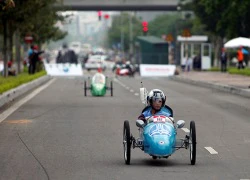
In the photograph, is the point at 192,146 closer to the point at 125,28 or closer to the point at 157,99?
the point at 157,99

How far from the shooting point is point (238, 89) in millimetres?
38438

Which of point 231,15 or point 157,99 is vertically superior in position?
point 231,15

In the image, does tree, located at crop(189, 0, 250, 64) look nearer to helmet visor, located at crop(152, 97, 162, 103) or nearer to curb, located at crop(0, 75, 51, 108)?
curb, located at crop(0, 75, 51, 108)

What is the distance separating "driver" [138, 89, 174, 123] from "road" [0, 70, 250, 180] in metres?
0.66

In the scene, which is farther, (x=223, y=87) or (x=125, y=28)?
(x=125, y=28)

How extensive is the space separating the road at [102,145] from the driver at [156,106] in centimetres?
66

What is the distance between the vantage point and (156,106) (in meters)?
14.1

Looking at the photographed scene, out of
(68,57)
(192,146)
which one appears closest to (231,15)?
(68,57)

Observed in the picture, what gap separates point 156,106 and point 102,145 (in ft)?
8.55

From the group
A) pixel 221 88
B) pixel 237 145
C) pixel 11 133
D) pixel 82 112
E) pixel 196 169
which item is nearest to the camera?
pixel 196 169

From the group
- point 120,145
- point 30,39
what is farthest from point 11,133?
point 30,39

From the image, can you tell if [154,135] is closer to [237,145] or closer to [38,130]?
[237,145]

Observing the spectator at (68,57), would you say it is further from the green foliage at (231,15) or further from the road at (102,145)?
the road at (102,145)

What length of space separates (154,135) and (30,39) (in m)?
→ 50.3
